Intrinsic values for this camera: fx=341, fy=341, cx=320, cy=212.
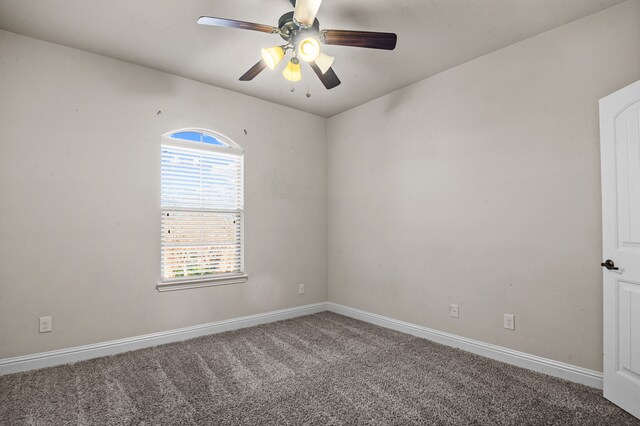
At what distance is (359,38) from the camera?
2133 millimetres

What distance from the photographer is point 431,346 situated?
330 cm

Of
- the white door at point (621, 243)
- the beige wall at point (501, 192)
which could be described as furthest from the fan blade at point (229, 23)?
the white door at point (621, 243)

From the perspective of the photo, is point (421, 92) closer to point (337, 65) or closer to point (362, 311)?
point (337, 65)

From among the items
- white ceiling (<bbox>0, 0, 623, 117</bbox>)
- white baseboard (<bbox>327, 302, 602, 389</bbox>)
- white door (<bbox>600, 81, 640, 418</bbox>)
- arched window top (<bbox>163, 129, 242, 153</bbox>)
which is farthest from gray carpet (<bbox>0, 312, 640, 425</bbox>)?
white ceiling (<bbox>0, 0, 623, 117</bbox>)

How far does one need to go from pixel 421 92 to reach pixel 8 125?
3744mm

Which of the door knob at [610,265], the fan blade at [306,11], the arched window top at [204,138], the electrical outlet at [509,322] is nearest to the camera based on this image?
the fan blade at [306,11]

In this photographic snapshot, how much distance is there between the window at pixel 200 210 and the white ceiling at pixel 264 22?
769 millimetres

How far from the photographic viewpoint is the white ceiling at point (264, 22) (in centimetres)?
242

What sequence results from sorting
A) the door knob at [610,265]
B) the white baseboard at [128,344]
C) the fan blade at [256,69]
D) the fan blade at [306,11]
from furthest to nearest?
the white baseboard at [128,344] < the fan blade at [256,69] < the door knob at [610,265] < the fan blade at [306,11]

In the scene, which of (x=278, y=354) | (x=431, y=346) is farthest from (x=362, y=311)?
(x=278, y=354)

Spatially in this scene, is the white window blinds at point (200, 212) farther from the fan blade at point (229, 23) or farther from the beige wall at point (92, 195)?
the fan blade at point (229, 23)

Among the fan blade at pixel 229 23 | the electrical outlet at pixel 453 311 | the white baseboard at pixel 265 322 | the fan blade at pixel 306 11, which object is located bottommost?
the white baseboard at pixel 265 322

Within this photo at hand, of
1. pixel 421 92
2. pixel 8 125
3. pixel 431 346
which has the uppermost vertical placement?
pixel 421 92

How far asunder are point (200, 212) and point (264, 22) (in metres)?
2.04
